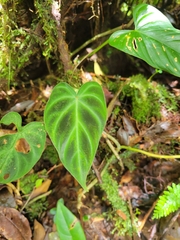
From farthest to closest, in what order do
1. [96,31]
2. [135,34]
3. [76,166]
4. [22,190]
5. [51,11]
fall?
1. [96,31]
2. [22,190]
3. [51,11]
4. [135,34]
5. [76,166]

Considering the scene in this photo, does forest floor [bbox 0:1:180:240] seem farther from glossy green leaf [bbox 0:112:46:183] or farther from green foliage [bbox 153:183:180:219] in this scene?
glossy green leaf [bbox 0:112:46:183]

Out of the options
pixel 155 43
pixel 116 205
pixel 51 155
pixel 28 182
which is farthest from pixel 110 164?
pixel 155 43

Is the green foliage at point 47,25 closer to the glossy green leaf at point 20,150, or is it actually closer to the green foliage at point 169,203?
the glossy green leaf at point 20,150

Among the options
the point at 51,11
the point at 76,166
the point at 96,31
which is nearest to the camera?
the point at 76,166

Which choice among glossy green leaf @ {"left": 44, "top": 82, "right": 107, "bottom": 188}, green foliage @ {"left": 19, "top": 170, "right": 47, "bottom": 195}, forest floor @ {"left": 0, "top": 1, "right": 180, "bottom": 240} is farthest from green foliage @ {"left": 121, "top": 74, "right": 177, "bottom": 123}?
green foliage @ {"left": 19, "top": 170, "right": 47, "bottom": 195}

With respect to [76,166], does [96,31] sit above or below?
above

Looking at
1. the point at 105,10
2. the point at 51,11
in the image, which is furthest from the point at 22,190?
the point at 105,10

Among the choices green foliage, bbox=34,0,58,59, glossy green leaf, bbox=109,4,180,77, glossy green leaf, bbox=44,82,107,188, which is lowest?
glossy green leaf, bbox=44,82,107,188

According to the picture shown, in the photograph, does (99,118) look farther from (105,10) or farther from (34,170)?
(105,10)
